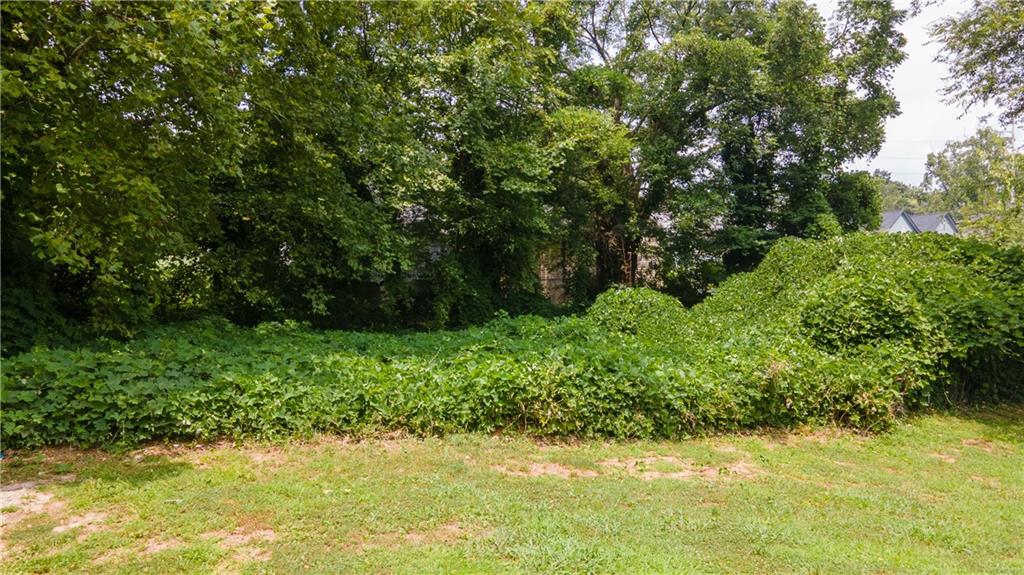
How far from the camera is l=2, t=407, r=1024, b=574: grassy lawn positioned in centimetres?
266

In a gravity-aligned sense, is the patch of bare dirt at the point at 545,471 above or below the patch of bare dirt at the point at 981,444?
below

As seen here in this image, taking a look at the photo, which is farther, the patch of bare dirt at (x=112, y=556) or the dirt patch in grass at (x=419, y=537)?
the dirt patch in grass at (x=419, y=537)

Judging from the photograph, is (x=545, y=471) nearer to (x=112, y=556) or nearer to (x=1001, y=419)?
(x=112, y=556)

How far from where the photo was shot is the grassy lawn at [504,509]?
2.66 metres

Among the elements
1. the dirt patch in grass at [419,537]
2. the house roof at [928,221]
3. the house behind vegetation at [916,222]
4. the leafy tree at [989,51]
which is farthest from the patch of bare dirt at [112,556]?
the house roof at [928,221]

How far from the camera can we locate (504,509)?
328 centimetres

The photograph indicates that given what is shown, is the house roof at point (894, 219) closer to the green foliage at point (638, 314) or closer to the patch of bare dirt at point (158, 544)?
the green foliage at point (638, 314)

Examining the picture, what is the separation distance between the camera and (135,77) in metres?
4.96

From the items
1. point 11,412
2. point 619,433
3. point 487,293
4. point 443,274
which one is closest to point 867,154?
point 487,293

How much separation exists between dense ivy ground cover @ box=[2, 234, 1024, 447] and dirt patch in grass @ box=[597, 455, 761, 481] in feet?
1.69

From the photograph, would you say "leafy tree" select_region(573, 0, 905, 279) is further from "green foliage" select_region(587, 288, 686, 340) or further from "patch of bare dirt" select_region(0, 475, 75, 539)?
"patch of bare dirt" select_region(0, 475, 75, 539)

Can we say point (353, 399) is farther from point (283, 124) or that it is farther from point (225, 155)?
point (283, 124)

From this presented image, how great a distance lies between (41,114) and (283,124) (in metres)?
3.04

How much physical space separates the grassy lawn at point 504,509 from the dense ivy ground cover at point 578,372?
0.25 meters
